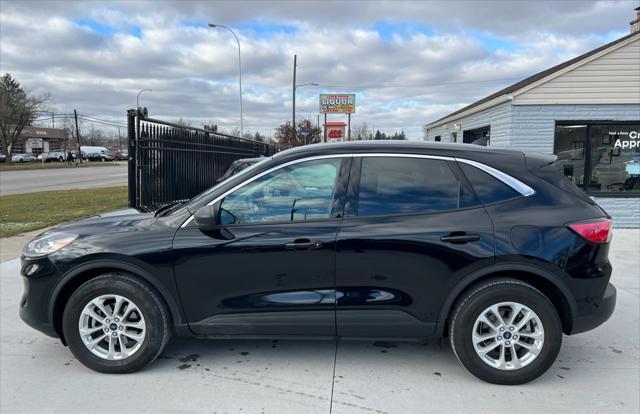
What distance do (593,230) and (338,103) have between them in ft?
144

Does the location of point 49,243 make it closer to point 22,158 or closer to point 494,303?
point 494,303

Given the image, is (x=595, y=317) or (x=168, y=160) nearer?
(x=595, y=317)

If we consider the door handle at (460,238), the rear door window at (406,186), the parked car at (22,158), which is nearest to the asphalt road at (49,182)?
the rear door window at (406,186)

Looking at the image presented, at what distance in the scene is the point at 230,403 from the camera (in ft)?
9.93

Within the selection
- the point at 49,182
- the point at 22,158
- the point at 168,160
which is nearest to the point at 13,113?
the point at 22,158

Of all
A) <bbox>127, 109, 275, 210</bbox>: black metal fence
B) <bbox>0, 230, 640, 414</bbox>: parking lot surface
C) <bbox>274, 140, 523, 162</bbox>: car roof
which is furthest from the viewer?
<bbox>127, 109, 275, 210</bbox>: black metal fence

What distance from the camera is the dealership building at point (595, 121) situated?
9359 mm

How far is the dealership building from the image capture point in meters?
9.36

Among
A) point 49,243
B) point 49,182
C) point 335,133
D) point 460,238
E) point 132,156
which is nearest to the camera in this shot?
point 460,238

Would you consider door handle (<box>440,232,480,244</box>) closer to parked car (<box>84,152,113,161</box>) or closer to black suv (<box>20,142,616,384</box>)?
black suv (<box>20,142,616,384</box>)

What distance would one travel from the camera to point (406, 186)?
3.35 metres

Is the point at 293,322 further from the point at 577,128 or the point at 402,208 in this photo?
the point at 577,128

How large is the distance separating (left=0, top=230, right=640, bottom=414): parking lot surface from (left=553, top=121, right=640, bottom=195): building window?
638cm

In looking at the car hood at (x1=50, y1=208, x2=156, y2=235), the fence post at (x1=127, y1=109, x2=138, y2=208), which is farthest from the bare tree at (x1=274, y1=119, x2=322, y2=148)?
the car hood at (x1=50, y1=208, x2=156, y2=235)
